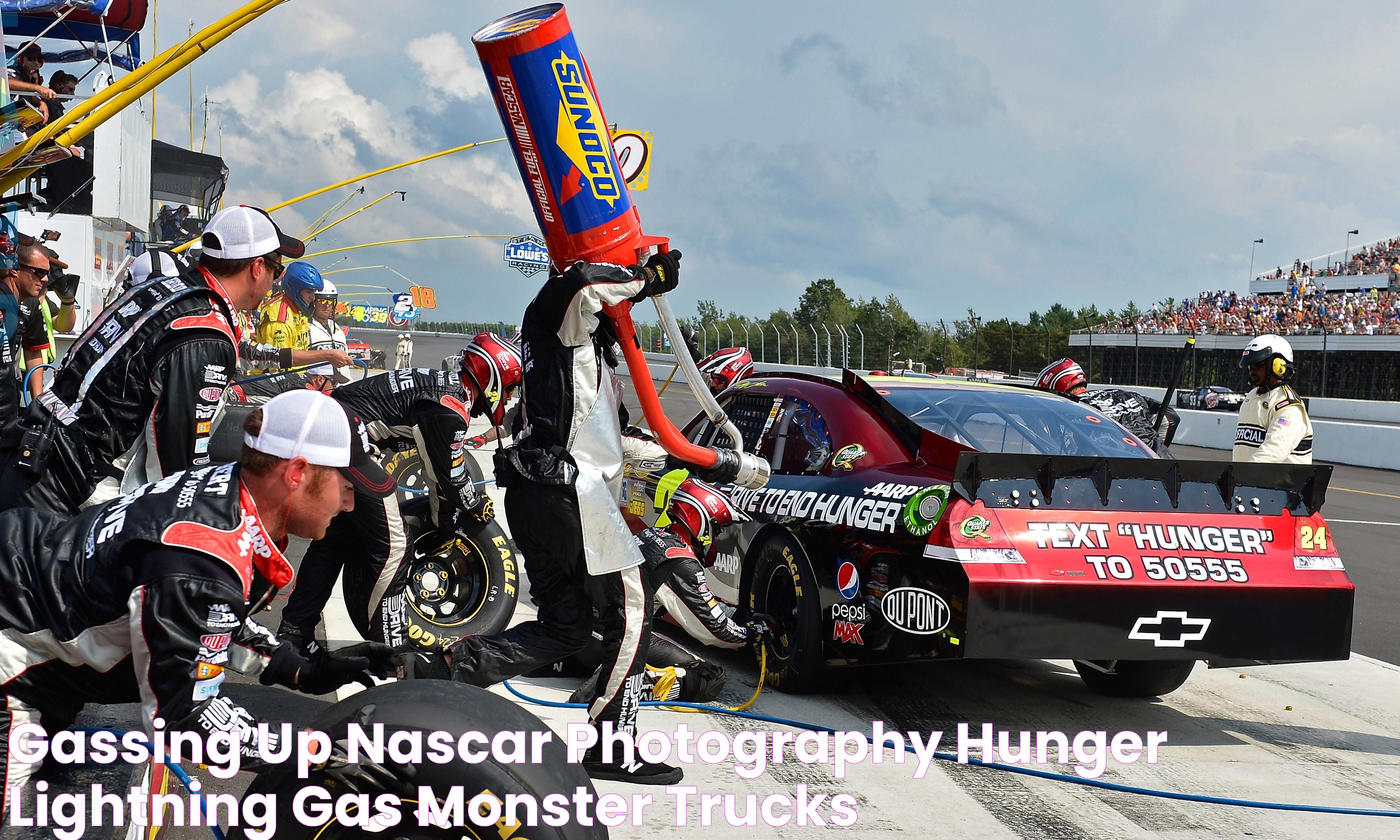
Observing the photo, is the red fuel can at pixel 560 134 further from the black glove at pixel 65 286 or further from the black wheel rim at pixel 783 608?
the black glove at pixel 65 286

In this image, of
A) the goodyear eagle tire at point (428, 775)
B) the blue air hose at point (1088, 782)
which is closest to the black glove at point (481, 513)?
the blue air hose at point (1088, 782)

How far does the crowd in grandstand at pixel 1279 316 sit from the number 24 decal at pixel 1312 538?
123 feet

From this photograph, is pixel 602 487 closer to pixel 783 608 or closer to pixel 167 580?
pixel 783 608

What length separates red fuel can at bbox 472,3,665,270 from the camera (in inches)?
171

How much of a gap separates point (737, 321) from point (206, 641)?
2078 inches

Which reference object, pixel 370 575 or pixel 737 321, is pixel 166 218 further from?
pixel 737 321

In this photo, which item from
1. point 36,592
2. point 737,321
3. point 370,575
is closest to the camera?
point 36,592

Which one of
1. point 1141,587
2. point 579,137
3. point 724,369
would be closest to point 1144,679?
point 1141,587

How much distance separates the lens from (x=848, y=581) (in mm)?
4883

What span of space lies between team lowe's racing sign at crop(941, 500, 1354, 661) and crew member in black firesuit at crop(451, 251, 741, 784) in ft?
3.63

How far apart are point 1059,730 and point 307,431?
3.61 m

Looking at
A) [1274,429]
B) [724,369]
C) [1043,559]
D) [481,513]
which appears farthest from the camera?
[724,369]

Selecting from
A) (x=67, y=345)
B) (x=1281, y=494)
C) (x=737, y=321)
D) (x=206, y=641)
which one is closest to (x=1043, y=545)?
(x=1281, y=494)

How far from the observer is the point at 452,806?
2330mm
